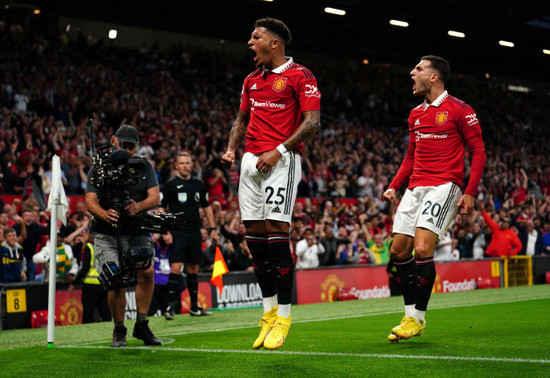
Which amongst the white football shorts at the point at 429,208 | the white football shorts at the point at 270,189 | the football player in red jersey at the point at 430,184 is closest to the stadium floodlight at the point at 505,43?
the football player in red jersey at the point at 430,184

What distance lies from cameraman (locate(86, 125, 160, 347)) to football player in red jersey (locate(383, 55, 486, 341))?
7.14ft

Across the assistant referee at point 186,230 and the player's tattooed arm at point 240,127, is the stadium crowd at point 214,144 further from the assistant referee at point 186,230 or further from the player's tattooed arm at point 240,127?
the player's tattooed arm at point 240,127

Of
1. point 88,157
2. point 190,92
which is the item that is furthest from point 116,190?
point 190,92

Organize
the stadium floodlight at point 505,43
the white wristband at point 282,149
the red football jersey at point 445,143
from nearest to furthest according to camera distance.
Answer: the white wristband at point 282,149 → the red football jersey at point 445,143 → the stadium floodlight at point 505,43

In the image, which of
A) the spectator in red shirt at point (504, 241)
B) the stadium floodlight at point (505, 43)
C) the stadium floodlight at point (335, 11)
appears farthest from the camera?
the stadium floodlight at point (505, 43)

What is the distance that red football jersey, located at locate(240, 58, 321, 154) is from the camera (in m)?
6.37

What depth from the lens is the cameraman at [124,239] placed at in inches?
279

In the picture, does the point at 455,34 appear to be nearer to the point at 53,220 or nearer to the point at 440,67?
the point at 440,67

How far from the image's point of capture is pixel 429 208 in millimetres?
7145

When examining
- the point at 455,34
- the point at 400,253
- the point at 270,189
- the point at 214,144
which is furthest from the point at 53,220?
the point at 455,34

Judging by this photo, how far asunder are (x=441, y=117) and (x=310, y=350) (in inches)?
93.7

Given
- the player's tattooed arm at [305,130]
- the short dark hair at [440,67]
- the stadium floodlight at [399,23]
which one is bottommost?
the player's tattooed arm at [305,130]

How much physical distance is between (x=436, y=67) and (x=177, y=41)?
23984 millimetres

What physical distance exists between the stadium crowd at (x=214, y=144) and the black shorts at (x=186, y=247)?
2142mm
